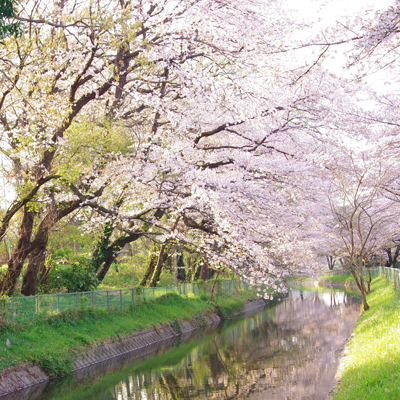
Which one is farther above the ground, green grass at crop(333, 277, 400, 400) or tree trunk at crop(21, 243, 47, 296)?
tree trunk at crop(21, 243, 47, 296)

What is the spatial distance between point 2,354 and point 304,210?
11.9 m

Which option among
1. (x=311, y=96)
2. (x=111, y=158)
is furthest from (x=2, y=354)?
(x=311, y=96)

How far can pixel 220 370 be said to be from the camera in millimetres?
14570

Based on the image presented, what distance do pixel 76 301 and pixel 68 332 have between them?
169 cm

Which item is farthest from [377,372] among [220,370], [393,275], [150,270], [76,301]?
[150,270]

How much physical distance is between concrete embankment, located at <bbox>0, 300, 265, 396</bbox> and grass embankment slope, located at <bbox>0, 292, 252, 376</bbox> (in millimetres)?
189

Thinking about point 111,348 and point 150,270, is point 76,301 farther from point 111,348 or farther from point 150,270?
point 150,270

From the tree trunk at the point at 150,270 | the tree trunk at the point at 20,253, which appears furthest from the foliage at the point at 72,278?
the tree trunk at the point at 150,270

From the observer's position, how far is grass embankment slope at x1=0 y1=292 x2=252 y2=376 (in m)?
12.8

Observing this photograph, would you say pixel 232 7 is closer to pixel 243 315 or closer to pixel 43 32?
pixel 43 32

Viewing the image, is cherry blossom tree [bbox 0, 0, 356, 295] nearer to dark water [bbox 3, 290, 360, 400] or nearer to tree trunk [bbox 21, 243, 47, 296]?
tree trunk [bbox 21, 243, 47, 296]

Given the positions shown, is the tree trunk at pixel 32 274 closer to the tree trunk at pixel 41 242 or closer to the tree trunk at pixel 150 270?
the tree trunk at pixel 41 242

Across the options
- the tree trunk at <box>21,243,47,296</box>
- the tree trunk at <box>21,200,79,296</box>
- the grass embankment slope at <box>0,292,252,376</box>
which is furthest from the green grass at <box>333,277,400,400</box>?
the tree trunk at <box>21,243,47,296</box>

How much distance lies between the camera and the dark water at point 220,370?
11852mm
